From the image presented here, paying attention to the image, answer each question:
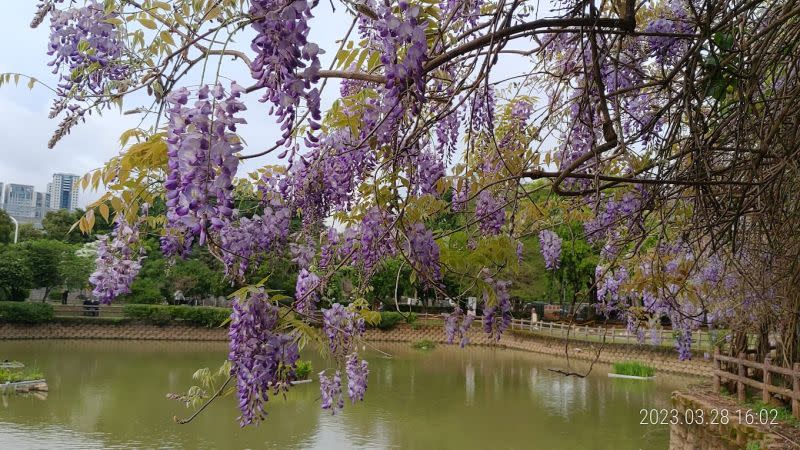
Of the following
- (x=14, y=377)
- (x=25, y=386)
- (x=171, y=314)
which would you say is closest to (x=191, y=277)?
(x=171, y=314)

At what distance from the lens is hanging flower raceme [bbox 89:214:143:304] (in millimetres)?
2391

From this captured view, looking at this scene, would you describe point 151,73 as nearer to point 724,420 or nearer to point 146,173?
point 146,173

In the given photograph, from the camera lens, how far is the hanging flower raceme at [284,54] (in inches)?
47.0

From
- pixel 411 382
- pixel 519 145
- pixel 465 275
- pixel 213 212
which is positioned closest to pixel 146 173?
pixel 213 212

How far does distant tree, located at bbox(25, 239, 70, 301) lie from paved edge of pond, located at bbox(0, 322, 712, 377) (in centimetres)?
180

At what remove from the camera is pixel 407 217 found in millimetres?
2146

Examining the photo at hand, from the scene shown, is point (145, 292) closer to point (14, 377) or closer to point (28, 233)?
point (28, 233)

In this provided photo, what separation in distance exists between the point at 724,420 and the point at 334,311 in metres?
4.61

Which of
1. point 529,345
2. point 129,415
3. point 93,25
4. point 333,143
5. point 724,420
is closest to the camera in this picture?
point 93,25

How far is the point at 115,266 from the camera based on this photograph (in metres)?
2.45

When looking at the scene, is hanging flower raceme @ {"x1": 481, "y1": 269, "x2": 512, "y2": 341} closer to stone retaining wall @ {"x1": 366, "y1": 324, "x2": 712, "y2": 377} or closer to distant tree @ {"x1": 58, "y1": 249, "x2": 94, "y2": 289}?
stone retaining wall @ {"x1": 366, "y1": 324, "x2": 712, "y2": 377}

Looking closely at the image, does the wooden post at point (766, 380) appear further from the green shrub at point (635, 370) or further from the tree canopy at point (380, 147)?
the green shrub at point (635, 370)

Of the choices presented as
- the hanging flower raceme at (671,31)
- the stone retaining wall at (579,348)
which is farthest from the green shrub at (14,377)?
the hanging flower raceme at (671,31)

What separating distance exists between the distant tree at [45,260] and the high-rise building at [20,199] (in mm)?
69254
